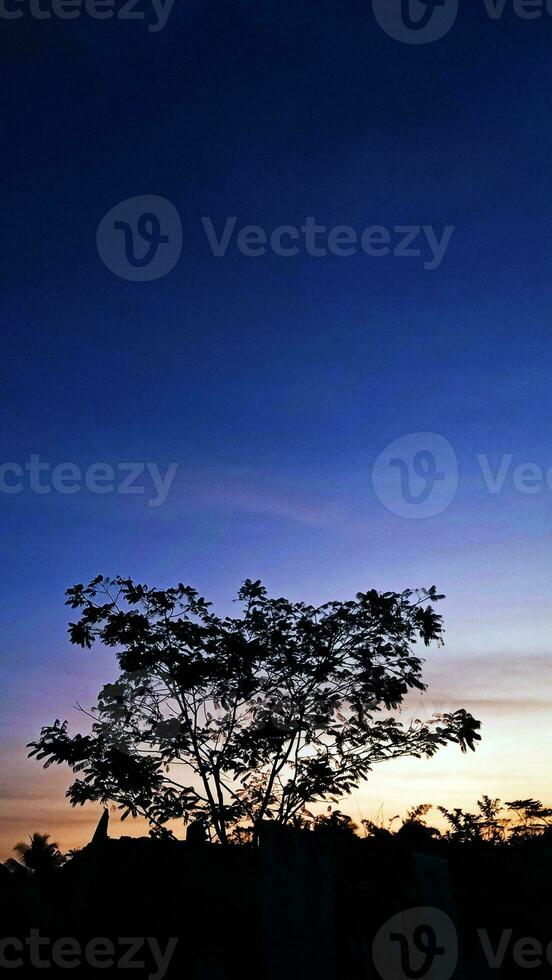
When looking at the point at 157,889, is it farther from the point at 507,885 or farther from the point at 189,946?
the point at 507,885

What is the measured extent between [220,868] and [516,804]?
534 cm

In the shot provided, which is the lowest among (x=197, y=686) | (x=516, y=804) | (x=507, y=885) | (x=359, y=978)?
(x=359, y=978)

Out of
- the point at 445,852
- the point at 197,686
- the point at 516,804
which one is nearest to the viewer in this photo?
the point at 445,852

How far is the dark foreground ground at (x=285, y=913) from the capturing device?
17.5 ft

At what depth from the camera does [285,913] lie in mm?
5270

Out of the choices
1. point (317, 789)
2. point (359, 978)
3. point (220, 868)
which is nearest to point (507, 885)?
point (359, 978)

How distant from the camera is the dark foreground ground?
210 inches

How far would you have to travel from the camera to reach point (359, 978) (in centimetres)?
546

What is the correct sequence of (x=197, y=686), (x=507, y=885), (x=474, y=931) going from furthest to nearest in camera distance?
(x=197, y=686), (x=507, y=885), (x=474, y=931)

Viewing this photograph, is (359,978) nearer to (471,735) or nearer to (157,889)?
(157,889)

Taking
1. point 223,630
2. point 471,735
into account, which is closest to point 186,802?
point 223,630

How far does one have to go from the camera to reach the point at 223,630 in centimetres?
1681

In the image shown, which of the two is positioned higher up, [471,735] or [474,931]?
[471,735]

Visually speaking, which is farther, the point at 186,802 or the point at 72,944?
the point at 186,802
